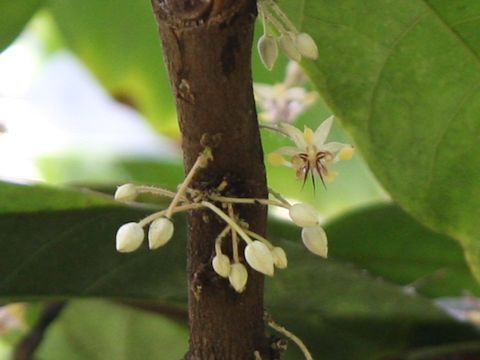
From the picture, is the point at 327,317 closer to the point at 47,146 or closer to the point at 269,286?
the point at 269,286

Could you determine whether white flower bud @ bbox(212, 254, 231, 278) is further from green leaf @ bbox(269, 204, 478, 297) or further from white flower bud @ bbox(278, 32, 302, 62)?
green leaf @ bbox(269, 204, 478, 297)

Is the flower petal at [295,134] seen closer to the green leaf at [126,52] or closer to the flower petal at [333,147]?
the flower petal at [333,147]

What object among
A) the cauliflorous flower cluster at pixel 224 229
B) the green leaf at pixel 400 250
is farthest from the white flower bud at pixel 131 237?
the green leaf at pixel 400 250

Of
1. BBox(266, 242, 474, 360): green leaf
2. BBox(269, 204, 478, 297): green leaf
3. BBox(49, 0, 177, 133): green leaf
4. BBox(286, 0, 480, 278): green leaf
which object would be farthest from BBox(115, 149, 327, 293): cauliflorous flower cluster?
BBox(49, 0, 177, 133): green leaf

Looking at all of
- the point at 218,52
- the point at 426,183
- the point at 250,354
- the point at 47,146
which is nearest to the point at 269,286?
the point at 426,183

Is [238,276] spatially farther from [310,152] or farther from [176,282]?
[176,282]

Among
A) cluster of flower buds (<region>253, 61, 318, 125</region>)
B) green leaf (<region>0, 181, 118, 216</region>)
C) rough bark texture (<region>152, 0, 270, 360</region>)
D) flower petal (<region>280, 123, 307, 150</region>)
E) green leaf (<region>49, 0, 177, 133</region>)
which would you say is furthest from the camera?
green leaf (<region>49, 0, 177, 133</region>)

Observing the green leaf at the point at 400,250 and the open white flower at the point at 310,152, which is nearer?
the open white flower at the point at 310,152

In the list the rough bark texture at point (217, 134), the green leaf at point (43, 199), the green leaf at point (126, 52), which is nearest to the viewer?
the rough bark texture at point (217, 134)
